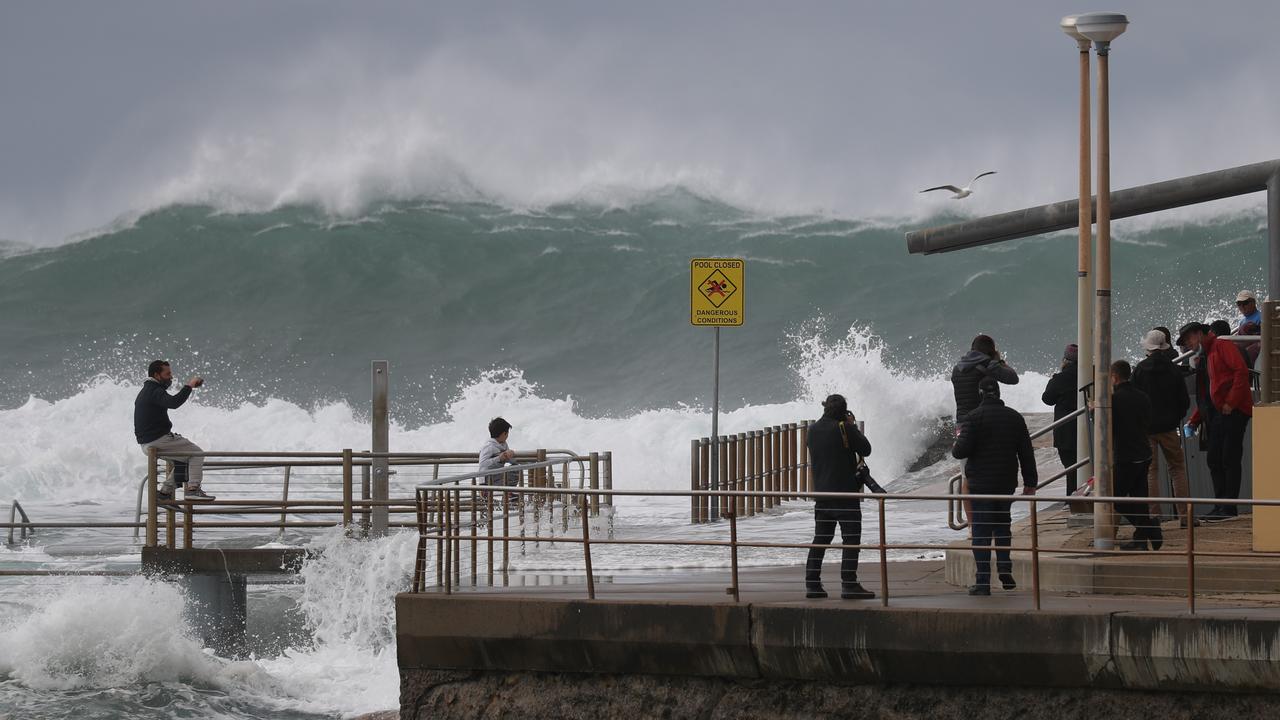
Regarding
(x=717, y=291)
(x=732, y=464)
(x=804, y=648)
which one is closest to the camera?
(x=804, y=648)

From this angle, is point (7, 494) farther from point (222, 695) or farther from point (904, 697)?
A: point (904, 697)

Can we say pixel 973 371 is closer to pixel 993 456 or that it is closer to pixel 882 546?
pixel 993 456

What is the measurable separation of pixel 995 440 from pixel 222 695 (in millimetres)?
7044

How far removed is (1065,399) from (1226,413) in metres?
3.03

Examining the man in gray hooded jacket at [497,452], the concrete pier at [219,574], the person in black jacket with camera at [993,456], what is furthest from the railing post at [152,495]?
the person in black jacket with camera at [993,456]

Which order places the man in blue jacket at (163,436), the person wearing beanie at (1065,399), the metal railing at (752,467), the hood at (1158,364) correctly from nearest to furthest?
the hood at (1158,364) → the person wearing beanie at (1065,399) → the man in blue jacket at (163,436) → the metal railing at (752,467)

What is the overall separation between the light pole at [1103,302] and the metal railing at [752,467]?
8290mm

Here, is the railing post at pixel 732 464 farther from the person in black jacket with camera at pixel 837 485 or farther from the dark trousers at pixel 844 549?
the dark trousers at pixel 844 549

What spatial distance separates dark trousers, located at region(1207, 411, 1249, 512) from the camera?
13109 millimetres

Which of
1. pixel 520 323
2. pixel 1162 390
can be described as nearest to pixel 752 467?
pixel 1162 390

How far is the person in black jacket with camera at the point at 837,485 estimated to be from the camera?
10453 millimetres

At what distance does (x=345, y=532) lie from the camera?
15.9 metres

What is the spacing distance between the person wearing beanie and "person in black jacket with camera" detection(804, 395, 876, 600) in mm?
5093

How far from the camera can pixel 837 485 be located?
1066 cm
